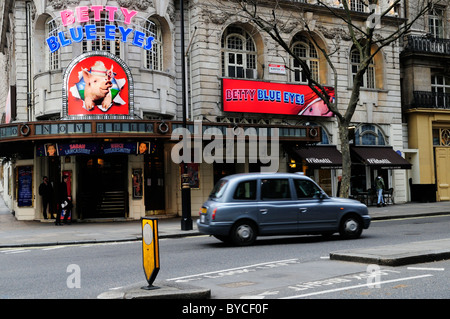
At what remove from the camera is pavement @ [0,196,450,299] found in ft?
24.0

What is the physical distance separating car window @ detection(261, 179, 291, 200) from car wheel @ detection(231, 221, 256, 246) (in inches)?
31.6

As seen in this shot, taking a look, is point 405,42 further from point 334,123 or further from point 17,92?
point 17,92

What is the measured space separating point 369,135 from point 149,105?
1337 cm

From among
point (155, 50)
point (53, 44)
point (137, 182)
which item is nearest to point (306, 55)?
point (155, 50)

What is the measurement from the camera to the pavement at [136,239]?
7312mm

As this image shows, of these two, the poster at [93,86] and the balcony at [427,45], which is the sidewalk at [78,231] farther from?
the balcony at [427,45]

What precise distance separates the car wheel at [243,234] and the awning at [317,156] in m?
13.9

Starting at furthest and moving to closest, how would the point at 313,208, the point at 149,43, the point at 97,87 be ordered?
the point at 149,43 → the point at 97,87 → the point at 313,208

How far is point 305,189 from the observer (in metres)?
14.0

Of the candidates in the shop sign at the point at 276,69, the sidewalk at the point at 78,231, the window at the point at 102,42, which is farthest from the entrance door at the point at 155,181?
the shop sign at the point at 276,69

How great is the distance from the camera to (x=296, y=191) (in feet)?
45.7

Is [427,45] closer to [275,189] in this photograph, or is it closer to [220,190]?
[275,189]

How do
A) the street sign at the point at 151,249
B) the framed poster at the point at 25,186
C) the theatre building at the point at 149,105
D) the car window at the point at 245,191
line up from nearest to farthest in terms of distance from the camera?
the street sign at the point at 151,249
the car window at the point at 245,191
the theatre building at the point at 149,105
the framed poster at the point at 25,186
